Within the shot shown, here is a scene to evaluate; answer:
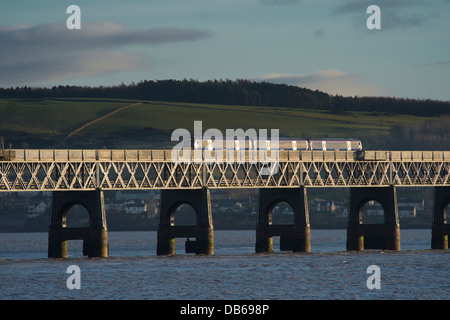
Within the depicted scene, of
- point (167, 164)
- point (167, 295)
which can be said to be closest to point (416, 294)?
point (167, 295)

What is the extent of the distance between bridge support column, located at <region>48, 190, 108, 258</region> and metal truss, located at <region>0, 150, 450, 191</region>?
152 cm

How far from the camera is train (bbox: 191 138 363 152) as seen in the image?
4609 inches

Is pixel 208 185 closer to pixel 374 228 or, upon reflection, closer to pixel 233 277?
pixel 374 228

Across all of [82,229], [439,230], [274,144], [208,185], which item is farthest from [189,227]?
[439,230]

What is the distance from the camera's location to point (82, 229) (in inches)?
4247

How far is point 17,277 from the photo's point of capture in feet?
288

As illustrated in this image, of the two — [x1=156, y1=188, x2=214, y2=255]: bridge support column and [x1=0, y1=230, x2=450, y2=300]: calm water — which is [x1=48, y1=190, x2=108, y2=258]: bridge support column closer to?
[x1=0, y1=230, x2=450, y2=300]: calm water

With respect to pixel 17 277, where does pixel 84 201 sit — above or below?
above

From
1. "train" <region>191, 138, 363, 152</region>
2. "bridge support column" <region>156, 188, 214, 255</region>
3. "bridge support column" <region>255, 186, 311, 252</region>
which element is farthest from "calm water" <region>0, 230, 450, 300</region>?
"train" <region>191, 138, 363, 152</region>

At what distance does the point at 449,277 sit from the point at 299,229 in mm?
33540

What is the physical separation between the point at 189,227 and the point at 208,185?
20.6ft

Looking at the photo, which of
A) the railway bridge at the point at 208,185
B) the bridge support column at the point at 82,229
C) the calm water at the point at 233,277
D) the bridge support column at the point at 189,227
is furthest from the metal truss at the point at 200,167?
the calm water at the point at 233,277
